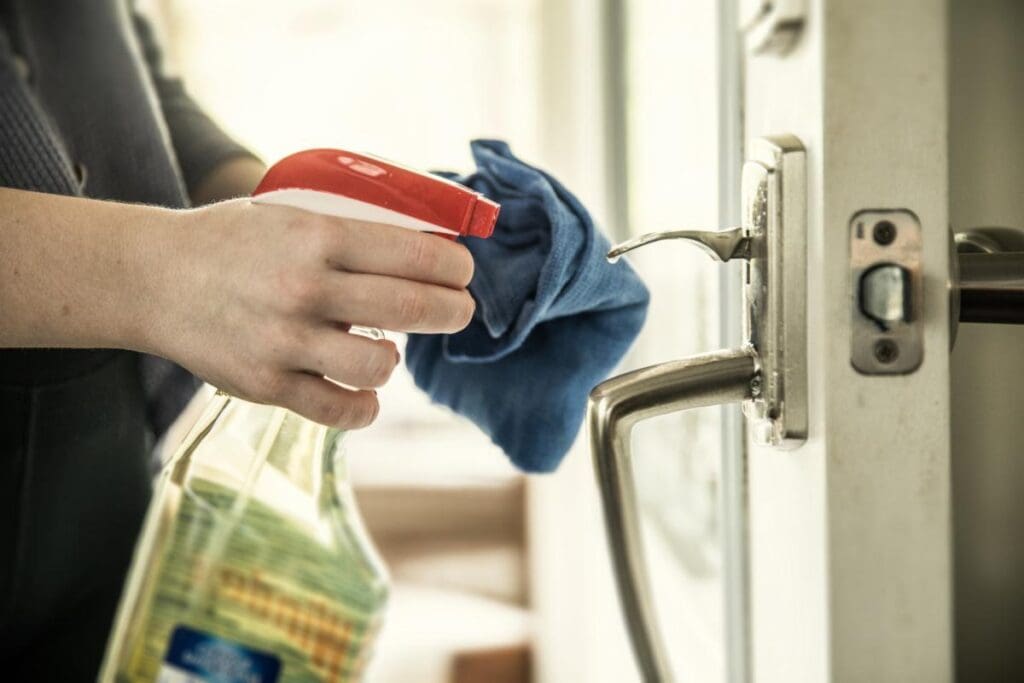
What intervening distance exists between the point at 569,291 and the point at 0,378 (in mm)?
337

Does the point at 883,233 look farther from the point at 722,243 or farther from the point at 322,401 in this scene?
the point at 322,401

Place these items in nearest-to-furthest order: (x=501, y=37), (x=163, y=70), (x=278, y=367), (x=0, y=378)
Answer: (x=278, y=367), (x=0, y=378), (x=163, y=70), (x=501, y=37)

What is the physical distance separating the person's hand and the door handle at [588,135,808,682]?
0.07 metres

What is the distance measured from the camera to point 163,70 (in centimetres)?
70

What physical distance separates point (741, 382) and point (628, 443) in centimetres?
5

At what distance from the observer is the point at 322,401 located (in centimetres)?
31

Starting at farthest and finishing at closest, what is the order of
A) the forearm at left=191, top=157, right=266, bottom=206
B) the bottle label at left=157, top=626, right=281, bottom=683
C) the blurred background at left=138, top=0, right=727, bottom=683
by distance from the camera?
the blurred background at left=138, top=0, right=727, bottom=683 < the forearm at left=191, top=157, right=266, bottom=206 < the bottle label at left=157, top=626, right=281, bottom=683

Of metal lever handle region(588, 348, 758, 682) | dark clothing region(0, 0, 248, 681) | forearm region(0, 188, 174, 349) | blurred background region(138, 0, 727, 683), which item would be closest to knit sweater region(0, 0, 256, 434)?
dark clothing region(0, 0, 248, 681)

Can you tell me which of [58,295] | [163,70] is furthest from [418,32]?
[58,295]

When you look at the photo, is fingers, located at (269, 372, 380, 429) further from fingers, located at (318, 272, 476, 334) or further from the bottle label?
the bottle label

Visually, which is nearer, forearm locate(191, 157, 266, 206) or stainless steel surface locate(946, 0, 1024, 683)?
stainless steel surface locate(946, 0, 1024, 683)

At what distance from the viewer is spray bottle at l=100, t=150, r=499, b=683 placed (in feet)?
1.53

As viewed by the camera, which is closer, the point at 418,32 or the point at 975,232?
the point at 975,232

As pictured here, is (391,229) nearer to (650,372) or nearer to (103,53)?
(650,372)
